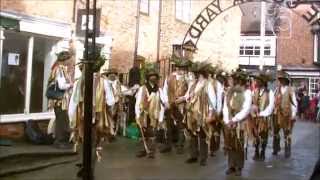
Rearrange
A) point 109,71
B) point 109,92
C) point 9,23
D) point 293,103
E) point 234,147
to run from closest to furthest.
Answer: point 9,23, point 109,92, point 109,71, point 234,147, point 293,103

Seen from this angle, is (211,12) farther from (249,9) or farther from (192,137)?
(192,137)

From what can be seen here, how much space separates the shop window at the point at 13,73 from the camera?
538 cm

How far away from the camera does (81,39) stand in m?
5.28

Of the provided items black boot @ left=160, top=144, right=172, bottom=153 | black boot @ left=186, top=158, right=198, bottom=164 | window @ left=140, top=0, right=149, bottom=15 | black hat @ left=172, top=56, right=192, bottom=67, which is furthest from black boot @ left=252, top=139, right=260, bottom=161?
window @ left=140, top=0, right=149, bottom=15

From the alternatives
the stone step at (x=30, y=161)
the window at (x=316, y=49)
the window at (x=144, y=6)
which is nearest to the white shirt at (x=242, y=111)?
the window at (x=316, y=49)

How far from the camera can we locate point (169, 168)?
6207 millimetres

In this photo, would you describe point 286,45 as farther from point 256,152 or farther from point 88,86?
point 88,86

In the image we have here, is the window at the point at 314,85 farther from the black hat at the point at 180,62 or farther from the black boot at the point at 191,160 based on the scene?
the black boot at the point at 191,160

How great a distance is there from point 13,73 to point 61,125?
2.18 feet

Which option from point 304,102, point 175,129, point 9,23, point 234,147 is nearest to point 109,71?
point 9,23

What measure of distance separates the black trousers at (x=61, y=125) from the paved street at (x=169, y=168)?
27cm

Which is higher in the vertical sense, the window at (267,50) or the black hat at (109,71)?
the window at (267,50)

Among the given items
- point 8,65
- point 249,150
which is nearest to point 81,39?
point 8,65

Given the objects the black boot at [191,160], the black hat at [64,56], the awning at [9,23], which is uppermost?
the awning at [9,23]
